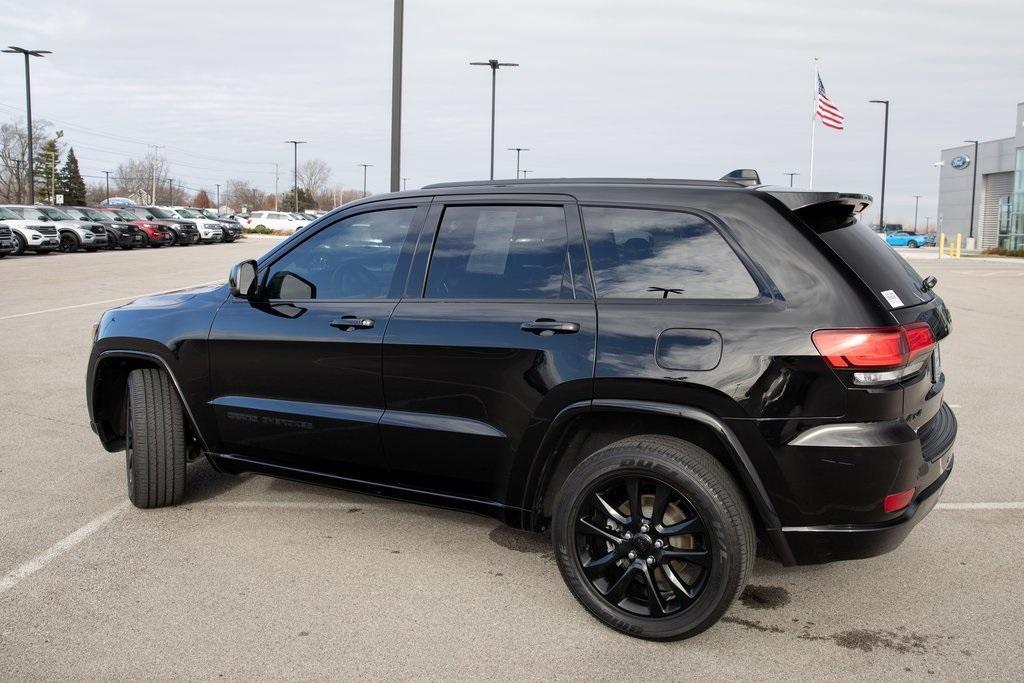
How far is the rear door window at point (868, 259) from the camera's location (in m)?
3.24

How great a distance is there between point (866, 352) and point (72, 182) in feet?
414

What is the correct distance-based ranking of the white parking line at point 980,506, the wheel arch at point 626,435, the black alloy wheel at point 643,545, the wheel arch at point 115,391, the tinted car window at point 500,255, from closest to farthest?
the wheel arch at point 626,435 → the black alloy wheel at point 643,545 → the tinted car window at point 500,255 → the wheel arch at point 115,391 → the white parking line at point 980,506

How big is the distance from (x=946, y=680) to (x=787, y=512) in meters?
0.76

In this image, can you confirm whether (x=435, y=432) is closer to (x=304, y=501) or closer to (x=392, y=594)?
(x=392, y=594)

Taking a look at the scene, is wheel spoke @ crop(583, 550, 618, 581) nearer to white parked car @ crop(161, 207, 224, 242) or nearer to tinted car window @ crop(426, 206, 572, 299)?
tinted car window @ crop(426, 206, 572, 299)

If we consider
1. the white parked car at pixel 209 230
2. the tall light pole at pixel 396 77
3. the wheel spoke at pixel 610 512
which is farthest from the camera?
the white parked car at pixel 209 230

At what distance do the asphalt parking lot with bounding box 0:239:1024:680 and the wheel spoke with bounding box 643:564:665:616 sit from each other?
13 centimetres

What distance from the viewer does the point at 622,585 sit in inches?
133

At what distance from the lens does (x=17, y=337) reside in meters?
10.9

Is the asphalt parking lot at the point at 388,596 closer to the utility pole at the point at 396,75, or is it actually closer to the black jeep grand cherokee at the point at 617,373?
the black jeep grand cherokee at the point at 617,373

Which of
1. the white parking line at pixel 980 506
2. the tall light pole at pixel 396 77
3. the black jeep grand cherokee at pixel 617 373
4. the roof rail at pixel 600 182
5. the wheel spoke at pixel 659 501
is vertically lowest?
the white parking line at pixel 980 506

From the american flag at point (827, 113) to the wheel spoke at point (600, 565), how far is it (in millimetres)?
27703

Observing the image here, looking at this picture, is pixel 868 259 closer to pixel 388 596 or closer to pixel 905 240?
pixel 388 596

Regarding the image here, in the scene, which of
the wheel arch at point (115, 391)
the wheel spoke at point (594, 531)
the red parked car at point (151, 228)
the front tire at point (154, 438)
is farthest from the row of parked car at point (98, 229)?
the wheel spoke at point (594, 531)
